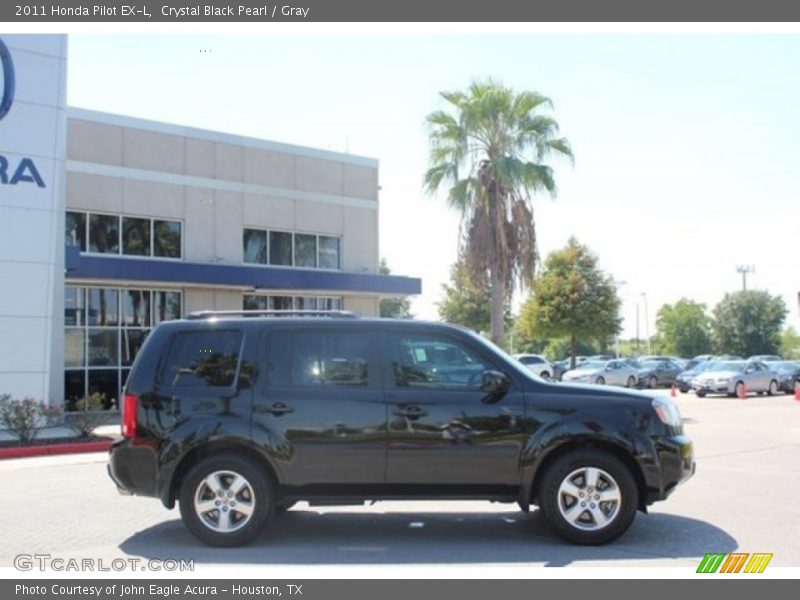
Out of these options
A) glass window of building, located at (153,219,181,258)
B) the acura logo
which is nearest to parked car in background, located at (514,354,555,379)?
glass window of building, located at (153,219,181,258)

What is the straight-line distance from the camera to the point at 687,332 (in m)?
80.1

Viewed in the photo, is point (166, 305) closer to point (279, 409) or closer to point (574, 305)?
point (279, 409)

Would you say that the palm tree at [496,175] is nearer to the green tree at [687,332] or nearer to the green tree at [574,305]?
the green tree at [574,305]

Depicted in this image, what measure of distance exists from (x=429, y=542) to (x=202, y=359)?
2458 millimetres

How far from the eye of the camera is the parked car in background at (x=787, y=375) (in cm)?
3272

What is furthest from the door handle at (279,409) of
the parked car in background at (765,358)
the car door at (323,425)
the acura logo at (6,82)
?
the parked car in background at (765,358)

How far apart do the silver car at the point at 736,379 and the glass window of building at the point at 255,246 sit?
1637cm


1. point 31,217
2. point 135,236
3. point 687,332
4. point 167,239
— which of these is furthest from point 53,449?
point 687,332

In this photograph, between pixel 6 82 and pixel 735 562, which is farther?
pixel 6 82

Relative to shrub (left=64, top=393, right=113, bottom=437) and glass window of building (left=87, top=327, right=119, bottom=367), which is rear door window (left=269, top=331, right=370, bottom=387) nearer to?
shrub (left=64, top=393, right=113, bottom=437)

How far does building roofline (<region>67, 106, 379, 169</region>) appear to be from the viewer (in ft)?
73.2

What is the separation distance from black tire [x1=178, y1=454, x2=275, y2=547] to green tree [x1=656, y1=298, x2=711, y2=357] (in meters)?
72.0
